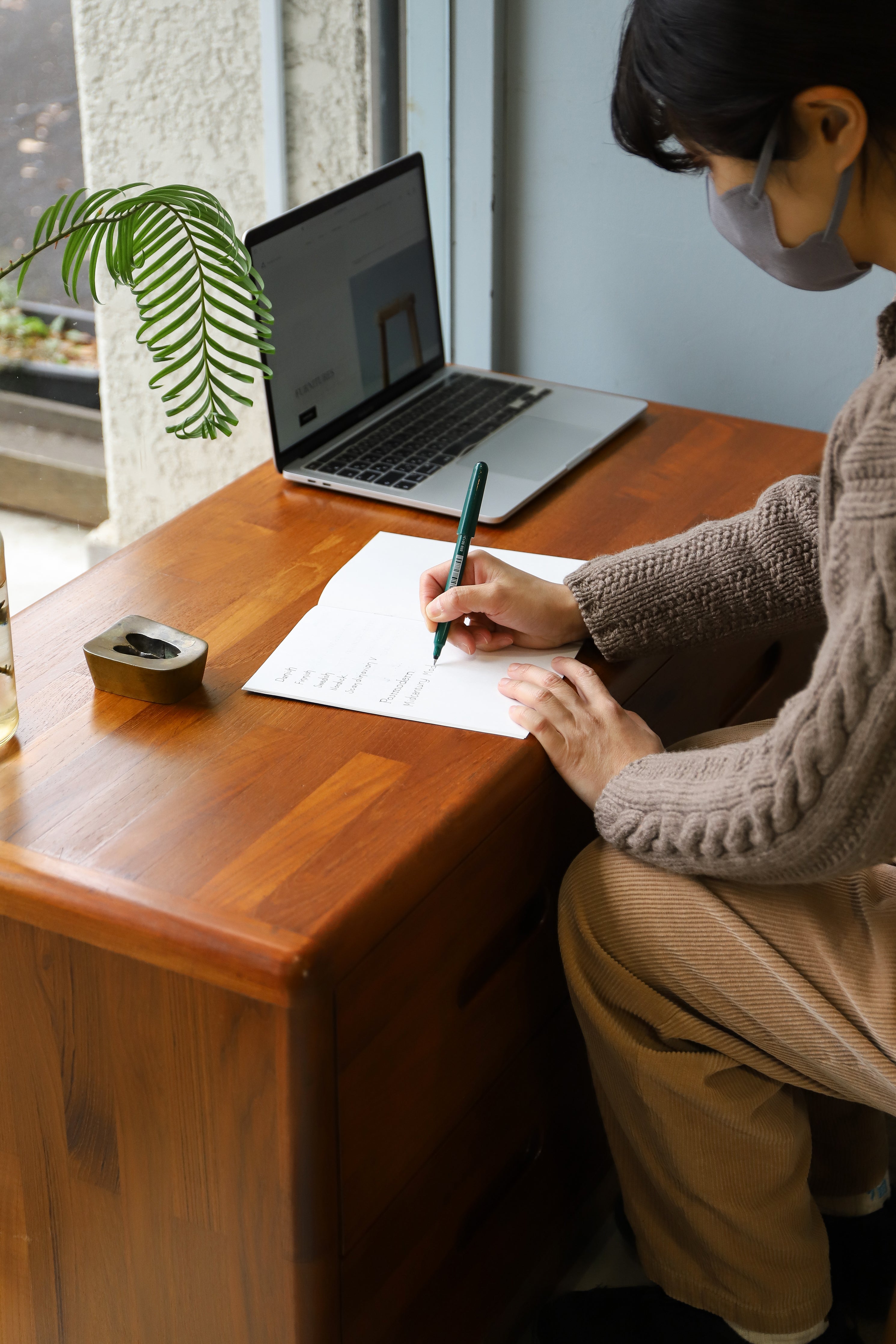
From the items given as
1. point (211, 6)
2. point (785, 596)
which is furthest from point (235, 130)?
point (785, 596)

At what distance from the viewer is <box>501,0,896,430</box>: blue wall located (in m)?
1.52

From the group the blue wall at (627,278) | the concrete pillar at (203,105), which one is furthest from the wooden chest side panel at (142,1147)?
the blue wall at (627,278)

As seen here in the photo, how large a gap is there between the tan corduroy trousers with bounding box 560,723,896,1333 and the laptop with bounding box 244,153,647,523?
42cm

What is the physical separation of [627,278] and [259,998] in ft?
3.90

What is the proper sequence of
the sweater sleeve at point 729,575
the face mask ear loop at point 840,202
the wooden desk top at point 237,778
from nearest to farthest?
1. the wooden desk top at point 237,778
2. the face mask ear loop at point 840,202
3. the sweater sleeve at point 729,575

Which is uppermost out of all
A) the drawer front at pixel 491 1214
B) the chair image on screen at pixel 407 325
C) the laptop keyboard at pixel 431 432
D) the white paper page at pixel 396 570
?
the chair image on screen at pixel 407 325

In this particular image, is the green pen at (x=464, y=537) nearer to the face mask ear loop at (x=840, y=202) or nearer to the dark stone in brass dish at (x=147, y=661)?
the dark stone in brass dish at (x=147, y=661)

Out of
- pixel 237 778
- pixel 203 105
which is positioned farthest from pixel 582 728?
pixel 203 105

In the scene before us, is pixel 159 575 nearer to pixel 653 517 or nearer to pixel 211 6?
pixel 653 517

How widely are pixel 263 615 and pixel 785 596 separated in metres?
0.44

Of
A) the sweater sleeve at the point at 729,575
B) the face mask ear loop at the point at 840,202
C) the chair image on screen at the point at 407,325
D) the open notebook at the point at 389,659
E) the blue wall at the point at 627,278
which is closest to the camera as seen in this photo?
the face mask ear loop at the point at 840,202

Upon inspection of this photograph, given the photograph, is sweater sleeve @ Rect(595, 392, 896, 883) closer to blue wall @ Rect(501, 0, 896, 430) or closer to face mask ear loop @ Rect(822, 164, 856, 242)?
face mask ear loop @ Rect(822, 164, 856, 242)

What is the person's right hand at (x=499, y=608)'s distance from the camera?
3.20ft

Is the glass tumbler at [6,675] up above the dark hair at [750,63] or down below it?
below
